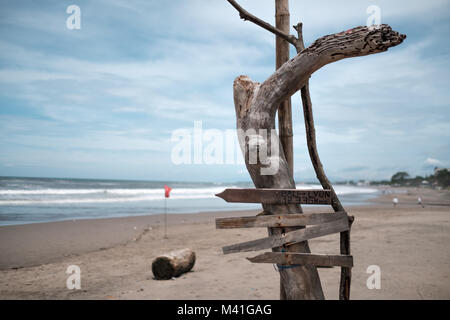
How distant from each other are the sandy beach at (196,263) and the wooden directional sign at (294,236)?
3.44 metres

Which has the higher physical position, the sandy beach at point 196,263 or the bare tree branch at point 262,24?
the bare tree branch at point 262,24

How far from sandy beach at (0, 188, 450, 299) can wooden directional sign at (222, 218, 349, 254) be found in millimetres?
3435

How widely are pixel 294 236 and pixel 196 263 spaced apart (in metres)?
6.56

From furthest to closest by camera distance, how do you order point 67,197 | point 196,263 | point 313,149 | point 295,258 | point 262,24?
point 67,197 → point 196,263 → point 262,24 → point 313,149 → point 295,258

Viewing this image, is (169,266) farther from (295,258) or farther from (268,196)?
(268,196)

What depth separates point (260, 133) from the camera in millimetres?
3539

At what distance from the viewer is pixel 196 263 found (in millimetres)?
9422

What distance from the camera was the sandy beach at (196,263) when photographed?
690 cm

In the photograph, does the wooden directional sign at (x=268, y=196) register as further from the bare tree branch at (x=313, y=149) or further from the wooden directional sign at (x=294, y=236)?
the bare tree branch at (x=313, y=149)

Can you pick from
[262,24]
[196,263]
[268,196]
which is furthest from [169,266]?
Result: [262,24]

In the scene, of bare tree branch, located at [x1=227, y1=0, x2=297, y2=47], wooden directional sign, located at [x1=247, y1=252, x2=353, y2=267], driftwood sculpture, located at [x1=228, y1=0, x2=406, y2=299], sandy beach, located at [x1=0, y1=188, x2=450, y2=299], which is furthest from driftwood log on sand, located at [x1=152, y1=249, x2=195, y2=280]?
bare tree branch, located at [x1=227, y1=0, x2=297, y2=47]

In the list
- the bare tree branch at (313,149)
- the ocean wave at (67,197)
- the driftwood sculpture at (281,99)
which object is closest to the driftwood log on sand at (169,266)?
the bare tree branch at (313,149)
